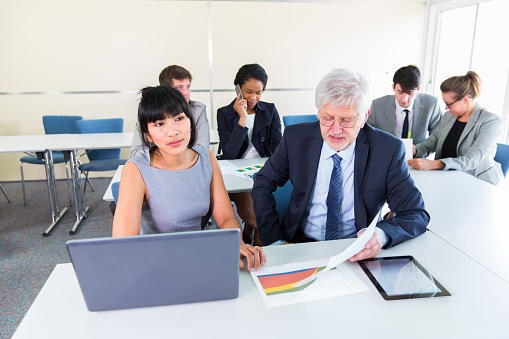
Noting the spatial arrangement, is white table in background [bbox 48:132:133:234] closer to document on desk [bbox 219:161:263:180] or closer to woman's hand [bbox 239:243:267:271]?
document on desk [bbox 219:161:263:180]

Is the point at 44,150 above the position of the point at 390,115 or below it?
below

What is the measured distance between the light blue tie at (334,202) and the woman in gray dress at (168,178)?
406mm

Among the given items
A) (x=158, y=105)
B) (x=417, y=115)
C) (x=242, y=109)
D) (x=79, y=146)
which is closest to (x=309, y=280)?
(x=158, y=105)

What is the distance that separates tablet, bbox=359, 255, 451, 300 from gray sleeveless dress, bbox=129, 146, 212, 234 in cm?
75

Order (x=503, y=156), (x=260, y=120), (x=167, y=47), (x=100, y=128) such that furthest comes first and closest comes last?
(x=167, y=47)
(x=100, y=128)
(x=260, y=120)
(x=503, y=156)

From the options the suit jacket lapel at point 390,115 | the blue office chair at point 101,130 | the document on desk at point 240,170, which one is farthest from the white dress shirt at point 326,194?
the blue office chair at point 101,130

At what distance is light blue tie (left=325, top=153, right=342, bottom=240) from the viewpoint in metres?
1.61

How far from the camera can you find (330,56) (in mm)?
5234

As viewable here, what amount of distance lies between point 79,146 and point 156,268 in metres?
2.98

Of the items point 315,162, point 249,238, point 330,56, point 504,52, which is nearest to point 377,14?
point 330,56

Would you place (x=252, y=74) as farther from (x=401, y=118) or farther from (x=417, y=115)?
(x=417, y=115)

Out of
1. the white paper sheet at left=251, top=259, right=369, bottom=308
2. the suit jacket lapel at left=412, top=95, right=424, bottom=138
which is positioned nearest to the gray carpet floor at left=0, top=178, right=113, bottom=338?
the white paper sheet at left=251, top=259, right=369, bottom=308

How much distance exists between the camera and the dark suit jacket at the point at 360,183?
4.99 ft

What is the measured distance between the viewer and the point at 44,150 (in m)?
3.44
